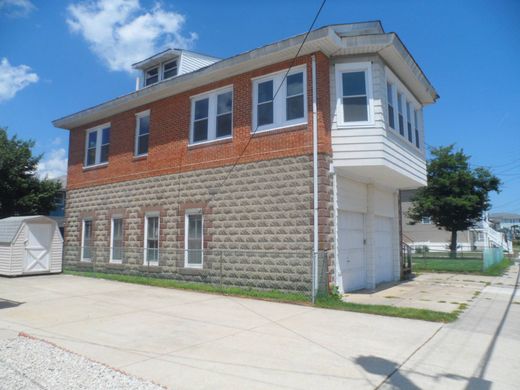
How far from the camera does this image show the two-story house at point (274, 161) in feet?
38.1

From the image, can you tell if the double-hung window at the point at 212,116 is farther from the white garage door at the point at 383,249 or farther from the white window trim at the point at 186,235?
the white garage door at the point at 383,249

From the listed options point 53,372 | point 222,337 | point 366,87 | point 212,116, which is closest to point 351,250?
point 366,87

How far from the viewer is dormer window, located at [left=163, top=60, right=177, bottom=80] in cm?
1823

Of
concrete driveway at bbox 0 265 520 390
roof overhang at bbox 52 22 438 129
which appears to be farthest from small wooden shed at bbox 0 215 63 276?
roof overhang at bbox 52 22 438 129

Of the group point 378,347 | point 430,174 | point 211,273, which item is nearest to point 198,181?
point 211,273

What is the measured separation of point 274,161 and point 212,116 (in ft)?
10.9

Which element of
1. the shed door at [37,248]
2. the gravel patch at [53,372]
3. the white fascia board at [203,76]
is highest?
the white fascia board at [203,76]

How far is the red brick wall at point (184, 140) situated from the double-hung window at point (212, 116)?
0.81 ft

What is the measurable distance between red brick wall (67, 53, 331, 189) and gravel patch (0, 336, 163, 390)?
7.97 metres

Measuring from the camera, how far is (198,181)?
14164 mm

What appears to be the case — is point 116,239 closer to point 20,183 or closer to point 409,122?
point 409,122

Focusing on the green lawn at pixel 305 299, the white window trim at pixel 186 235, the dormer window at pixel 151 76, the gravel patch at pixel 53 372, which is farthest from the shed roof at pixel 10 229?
the gravel patch at pixel 53 372

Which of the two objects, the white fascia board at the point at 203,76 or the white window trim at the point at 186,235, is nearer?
the white fascia board at the point at 203,76

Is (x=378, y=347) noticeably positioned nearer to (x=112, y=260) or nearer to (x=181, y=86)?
(x=181, y=86)
